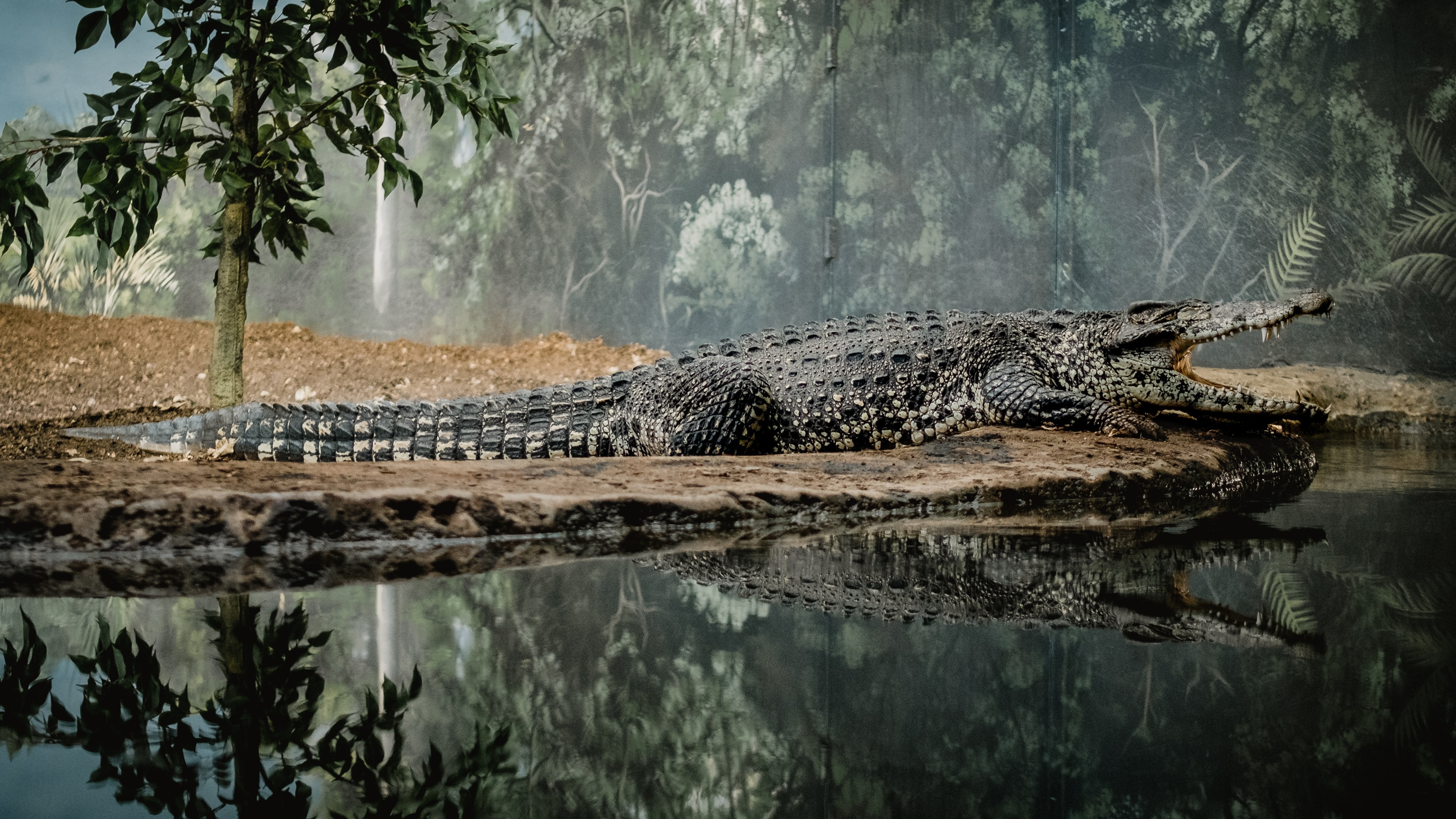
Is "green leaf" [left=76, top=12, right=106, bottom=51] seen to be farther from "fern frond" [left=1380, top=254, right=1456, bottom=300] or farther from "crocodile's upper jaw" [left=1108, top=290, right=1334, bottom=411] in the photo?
"fern frond" [left=1380, top=254, right=1456, bottom=300]

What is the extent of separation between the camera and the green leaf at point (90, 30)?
134 inches

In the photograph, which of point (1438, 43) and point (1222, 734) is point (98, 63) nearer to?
point (1222, 734)

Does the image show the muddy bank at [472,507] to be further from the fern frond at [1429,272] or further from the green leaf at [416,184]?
the fern frond at [1429,272]

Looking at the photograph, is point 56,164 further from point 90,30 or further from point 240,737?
point 240,737

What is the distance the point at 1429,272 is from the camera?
6184mm

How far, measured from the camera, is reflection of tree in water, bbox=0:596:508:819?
92 cm

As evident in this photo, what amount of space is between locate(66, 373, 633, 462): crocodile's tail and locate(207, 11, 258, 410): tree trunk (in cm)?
45

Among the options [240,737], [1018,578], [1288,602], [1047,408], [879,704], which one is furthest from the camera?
[1047,408]

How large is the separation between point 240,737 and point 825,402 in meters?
3.37

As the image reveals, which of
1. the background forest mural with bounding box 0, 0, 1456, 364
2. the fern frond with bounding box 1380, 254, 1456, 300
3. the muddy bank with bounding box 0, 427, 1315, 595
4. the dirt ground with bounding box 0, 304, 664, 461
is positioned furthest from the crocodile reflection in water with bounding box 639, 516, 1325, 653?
the fern frond with bounding box 1380, 254, 1456, 300

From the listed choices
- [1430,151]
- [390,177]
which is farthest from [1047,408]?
[1430,151]

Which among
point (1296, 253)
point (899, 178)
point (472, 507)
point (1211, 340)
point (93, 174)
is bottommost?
point (472, 507)

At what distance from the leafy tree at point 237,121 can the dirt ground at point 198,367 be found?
1147 mm

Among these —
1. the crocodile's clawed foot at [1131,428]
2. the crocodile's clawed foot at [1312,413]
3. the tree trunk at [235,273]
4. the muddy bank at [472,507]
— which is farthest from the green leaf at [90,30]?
the crocodile's clawed foot at [1312,413]
